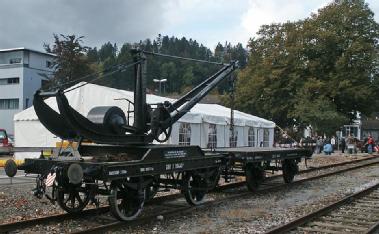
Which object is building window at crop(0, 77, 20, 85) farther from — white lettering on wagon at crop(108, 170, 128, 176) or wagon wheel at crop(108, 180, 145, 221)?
white lettering on wagon at crop(108, 170, 128, 176)

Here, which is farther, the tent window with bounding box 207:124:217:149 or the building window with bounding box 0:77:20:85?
the building window with bounding box 0:77:20:85

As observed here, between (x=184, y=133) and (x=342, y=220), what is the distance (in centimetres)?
1593

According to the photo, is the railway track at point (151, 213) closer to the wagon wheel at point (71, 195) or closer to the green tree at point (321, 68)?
the wagon wheel at point (71, 195)

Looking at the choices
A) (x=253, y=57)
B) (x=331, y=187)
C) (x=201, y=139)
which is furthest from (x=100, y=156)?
(x=253, y=57)

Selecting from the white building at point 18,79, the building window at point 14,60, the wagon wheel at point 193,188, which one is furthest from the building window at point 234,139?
the building window at point 14,60

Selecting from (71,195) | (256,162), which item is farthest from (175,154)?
(256,162)

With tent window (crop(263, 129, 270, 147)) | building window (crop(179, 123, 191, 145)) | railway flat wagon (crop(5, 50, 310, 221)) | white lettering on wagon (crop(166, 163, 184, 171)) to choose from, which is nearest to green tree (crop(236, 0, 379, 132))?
tent window (crop(263, 129, 270, 147))

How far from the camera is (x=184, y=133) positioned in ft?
85.0

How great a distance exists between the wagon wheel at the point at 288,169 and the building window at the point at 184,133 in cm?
900

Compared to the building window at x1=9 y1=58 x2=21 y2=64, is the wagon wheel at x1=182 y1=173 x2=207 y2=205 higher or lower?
lower

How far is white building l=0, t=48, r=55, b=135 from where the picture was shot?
68.6 m

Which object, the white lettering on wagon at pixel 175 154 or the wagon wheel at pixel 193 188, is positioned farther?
the wagon wheel at pixel 193 188

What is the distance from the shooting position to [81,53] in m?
53.5

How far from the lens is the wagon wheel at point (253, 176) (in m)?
14.6
